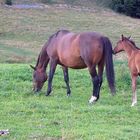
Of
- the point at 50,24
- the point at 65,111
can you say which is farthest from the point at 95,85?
the point at 50,24

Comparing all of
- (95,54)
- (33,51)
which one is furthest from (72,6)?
(95,54)

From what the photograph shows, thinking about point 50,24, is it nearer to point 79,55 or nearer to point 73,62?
point 73,62

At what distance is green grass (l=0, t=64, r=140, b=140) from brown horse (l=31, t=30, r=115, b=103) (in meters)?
0.43

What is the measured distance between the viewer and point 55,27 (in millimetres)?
48594

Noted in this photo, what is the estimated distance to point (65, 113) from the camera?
11156 mm

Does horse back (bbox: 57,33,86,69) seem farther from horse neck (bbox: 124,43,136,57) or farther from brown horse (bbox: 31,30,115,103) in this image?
horse neck (bbox: 124,43,136,57)

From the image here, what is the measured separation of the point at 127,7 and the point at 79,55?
4774 cm

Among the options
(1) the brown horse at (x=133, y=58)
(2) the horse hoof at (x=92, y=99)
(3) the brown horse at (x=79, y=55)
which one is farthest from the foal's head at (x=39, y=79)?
(1) the brown horse at (x=133, y=58)

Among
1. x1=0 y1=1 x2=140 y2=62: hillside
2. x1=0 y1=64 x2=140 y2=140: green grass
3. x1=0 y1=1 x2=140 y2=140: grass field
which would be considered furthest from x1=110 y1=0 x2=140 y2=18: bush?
x1=0 y1=64 x2=140 y2=140: green grass

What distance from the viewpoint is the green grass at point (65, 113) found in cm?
925

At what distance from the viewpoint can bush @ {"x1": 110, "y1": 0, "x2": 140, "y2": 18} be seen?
191 feet

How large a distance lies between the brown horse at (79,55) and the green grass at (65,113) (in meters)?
0.43

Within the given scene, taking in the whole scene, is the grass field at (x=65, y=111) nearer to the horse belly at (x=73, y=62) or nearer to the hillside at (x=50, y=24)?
the horse belly at (x=73, y=62)

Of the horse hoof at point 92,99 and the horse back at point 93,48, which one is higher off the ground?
the horse back at point 93,48
